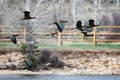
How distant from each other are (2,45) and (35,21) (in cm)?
387

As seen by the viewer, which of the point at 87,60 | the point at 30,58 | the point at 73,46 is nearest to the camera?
the point at 30,58

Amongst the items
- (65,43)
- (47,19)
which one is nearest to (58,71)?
(47,19)

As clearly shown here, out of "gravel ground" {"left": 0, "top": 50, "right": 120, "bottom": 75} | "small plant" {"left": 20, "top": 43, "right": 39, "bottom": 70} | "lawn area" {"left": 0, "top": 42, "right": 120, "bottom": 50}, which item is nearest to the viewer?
"small plant" {"left": 20, "top": 43, "right": 39, "bottom": 70}

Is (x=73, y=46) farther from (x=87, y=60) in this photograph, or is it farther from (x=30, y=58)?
(x=30, y=58)

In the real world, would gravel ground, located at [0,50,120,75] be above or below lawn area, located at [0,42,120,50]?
below

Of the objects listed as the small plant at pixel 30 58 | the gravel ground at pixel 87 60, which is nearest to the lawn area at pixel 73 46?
the gravel ground at pixel 87 60

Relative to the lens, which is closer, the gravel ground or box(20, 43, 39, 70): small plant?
box(20, 43, 39, 70): small plant

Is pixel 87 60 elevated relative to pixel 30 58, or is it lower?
lower

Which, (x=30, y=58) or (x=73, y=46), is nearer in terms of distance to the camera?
(x=30, y=58)

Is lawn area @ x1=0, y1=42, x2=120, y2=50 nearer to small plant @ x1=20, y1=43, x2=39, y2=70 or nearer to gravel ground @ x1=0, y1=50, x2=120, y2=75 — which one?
gravel ground @ x1=0, y1=50, x2=120, y2=75

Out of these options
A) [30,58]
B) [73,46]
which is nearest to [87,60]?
[73,46]

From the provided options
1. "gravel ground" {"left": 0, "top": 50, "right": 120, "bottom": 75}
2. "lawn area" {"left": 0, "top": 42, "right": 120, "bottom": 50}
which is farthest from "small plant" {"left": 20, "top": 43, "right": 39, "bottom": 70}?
"lawn area" {"left": 0, "top": 42, "right": 120, "bottom": 50}

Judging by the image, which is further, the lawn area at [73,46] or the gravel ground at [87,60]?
the lawn area at [73,46]

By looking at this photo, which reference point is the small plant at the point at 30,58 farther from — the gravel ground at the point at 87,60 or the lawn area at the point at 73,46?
the lawn area at the point at 73,46
